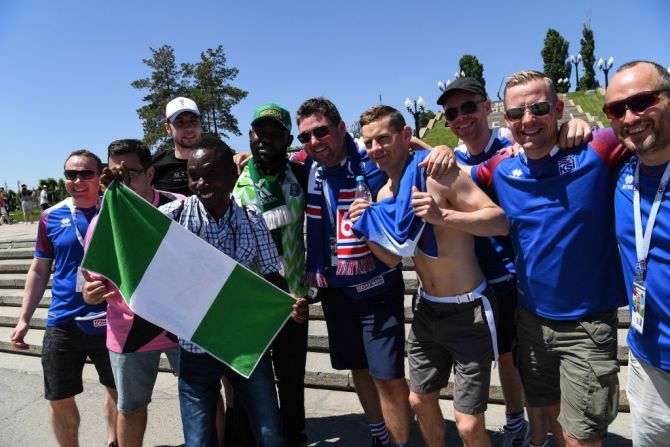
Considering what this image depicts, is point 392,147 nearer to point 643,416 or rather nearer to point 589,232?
point 589,232

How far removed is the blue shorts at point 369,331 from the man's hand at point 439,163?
975 mm

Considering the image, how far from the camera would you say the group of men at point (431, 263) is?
2.23 metres

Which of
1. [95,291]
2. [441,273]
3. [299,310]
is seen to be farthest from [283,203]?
[95,291]

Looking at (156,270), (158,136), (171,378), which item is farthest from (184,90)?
(156,270)

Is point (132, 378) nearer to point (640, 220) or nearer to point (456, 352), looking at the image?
point (456, 352)

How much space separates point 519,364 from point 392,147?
157cm

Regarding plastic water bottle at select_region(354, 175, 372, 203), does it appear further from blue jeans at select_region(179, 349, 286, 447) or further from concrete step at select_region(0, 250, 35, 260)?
concrete step at select_region(0, 250, 35, 260)

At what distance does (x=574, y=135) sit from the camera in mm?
2441

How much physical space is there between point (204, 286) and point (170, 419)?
96.9 inches

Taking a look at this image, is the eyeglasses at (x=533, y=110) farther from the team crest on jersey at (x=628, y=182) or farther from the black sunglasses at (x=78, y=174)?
the black sunglasses at (x=78, y=174)

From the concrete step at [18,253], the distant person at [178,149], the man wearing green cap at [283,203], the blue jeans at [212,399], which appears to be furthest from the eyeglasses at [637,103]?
the concrete step at [18,253]

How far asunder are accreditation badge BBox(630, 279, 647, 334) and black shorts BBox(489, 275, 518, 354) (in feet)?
3.30

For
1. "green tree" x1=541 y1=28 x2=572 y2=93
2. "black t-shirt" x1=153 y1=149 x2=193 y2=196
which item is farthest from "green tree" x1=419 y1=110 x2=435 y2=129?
"black t-shirt" x1=153 y1=149 x2=193 y2=196

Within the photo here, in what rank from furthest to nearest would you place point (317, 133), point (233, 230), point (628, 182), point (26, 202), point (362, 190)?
point (26, 202) → point (317, 133) → point (362, 190) → point (233, 230) → point (628, 182)
